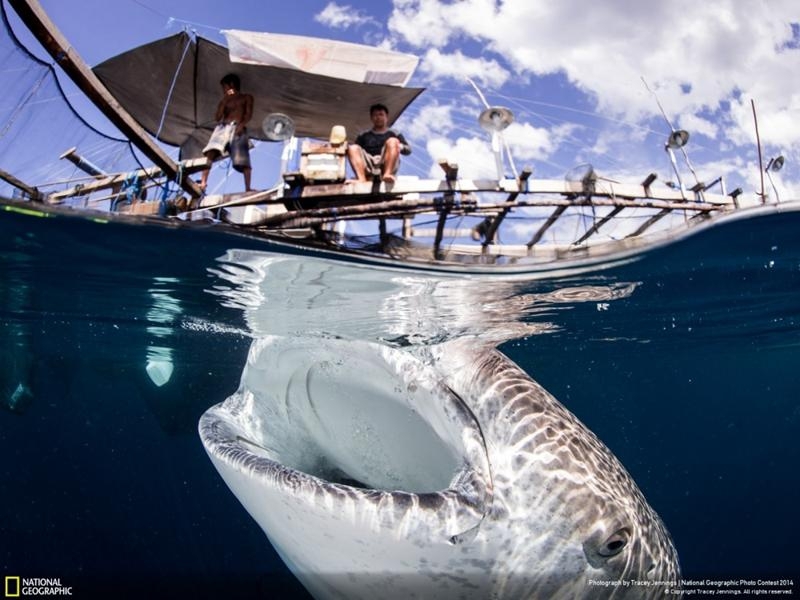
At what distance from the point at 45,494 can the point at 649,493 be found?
55.8m

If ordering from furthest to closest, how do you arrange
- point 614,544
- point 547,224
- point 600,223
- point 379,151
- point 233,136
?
point 233,136 → point 379,151 → point 600,223 → point 547,224 → point 614,544

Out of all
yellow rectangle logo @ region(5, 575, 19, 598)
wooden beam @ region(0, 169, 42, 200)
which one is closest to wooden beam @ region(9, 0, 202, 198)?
wooden beam @ region(0, 169, 42, 200)

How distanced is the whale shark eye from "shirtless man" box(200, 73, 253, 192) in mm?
6667

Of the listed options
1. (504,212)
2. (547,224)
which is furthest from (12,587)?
(547,224)

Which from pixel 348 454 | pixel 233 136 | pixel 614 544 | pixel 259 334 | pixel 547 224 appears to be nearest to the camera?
pixel 614 544

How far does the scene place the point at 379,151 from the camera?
25.4 ft

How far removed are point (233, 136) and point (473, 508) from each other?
7526 mm

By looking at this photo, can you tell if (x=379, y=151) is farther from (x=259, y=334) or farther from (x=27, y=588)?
(x=27, y=588)

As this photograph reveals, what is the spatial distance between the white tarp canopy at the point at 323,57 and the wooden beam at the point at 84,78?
3.10m

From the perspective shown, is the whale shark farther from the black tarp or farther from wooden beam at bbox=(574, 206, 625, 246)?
the black tarp

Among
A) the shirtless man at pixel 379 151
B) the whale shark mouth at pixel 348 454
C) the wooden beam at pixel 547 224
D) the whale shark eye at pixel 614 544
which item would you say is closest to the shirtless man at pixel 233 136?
the shirtless man at pixel 379 151

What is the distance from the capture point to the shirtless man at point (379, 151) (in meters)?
6.75

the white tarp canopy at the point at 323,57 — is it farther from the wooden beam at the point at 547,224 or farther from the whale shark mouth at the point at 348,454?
the whale shark mouth at the point at 348,454

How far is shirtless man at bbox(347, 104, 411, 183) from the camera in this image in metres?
Answer: 6.75
